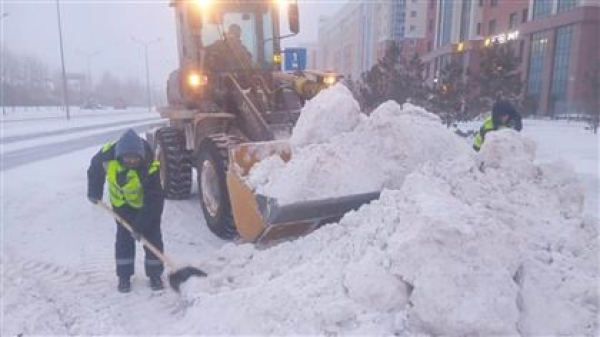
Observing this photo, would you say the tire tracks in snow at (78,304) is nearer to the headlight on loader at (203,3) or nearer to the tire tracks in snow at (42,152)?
the headlight on loader at (203,3)

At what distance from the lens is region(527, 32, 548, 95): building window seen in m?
34.4

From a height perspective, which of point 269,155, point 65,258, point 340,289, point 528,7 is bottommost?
point 65,258

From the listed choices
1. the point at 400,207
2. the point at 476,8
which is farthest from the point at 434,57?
the point at 400,207

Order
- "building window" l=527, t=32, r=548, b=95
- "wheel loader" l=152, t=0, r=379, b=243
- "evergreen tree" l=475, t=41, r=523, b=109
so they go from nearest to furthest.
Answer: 1. "wheel loader" l=152, t=0, r=379, b=243
2. "evergreen tree" l=475, t=41, r=523, b=109
3. "building window" l=527, t=32, r=548, b=95

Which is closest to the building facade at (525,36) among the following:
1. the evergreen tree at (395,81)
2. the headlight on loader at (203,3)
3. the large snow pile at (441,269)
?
the evergreen tree at (395,81)

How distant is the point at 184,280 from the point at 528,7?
128 feet

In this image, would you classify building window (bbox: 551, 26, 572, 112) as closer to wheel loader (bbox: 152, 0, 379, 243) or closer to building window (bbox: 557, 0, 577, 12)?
building window (bbox: 557, 0, 577, 12)

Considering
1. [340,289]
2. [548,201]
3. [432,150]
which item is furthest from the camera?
[432,150]

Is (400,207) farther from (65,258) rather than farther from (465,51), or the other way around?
(465,51)

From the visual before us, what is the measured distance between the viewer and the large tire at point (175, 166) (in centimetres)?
708

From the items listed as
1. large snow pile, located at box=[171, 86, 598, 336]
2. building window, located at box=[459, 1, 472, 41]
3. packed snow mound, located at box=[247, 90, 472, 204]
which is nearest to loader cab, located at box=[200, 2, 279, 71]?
packed snow mound, located at box=[247, 90, 472, 204]

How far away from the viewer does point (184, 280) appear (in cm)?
413

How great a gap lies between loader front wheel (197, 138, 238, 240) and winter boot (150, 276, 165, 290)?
3.76 feet

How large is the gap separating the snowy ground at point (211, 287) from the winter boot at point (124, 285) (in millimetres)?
70
